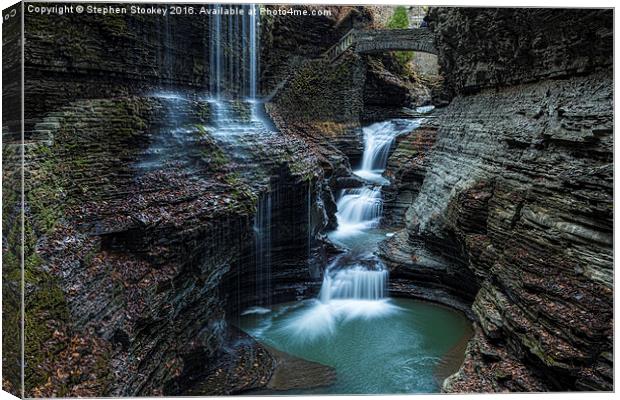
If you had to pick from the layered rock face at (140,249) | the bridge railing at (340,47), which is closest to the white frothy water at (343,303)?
the layered rock face at (140,249)

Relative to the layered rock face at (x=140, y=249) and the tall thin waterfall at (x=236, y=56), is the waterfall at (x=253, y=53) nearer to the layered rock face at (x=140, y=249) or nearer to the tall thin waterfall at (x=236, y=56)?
the tall thin waterfall at (x=236, y=56)

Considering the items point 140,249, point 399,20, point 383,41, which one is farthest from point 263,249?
point 399,20

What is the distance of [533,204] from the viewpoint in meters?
10.7

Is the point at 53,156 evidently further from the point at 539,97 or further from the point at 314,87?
the point at 314,87

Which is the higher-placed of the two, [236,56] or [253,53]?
[253,53]

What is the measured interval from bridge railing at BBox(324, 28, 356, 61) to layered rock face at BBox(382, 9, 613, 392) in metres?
9.96

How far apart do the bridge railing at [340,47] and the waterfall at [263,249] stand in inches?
508

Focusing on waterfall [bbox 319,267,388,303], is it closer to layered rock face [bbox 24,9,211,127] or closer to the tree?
layered rock face [bbox 24,9,211,127]

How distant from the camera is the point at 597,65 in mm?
9953

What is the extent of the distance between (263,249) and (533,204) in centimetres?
738

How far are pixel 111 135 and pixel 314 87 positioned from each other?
14.7 meters

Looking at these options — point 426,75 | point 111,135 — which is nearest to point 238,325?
point 111,135

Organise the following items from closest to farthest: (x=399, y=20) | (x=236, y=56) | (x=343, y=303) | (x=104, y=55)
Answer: (x=104, y=55) < (x=343, y=303) < (x=236, y=56) < (x=399, y=20)

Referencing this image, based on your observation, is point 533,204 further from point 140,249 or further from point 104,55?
point 104,55
